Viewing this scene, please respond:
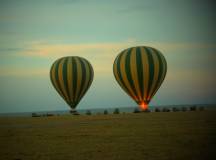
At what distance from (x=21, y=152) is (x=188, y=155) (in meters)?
6.45

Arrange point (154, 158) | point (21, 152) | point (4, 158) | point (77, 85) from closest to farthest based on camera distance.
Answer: point (154, 158)
point (4, 158)
point (21, 152)
point (77, 85)

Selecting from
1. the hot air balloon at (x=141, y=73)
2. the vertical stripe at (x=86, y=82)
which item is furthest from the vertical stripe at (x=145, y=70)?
the vertical stripe at (x=86, y=82)

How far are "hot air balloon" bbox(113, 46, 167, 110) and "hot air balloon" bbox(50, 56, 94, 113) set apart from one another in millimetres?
5762

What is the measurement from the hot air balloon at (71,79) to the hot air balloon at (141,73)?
576 centimetres

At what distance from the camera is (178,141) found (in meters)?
16.5

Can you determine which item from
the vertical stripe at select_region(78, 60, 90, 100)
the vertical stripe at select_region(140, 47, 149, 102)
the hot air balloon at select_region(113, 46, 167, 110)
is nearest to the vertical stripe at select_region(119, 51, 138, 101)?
the hot air balloon at select_region(113, 46, 167, 110)

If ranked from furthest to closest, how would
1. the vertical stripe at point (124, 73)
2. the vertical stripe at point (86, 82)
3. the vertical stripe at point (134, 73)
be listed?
the vertical stripe at point (86, 82)
the vertical stripe at point (124, 73)
the vertical stripe at point (134, 73)

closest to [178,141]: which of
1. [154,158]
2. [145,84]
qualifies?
[154,158]

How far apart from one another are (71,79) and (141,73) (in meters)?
9.84

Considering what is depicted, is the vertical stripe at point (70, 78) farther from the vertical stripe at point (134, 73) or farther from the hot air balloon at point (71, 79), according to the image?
A: the vertical stripe at point (134, 73)

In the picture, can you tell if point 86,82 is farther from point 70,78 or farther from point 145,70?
point 145,70

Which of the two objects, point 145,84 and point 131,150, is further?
point 145,84

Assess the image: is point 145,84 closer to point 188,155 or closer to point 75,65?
point 75,65

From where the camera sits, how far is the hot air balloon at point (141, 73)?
43.9m
